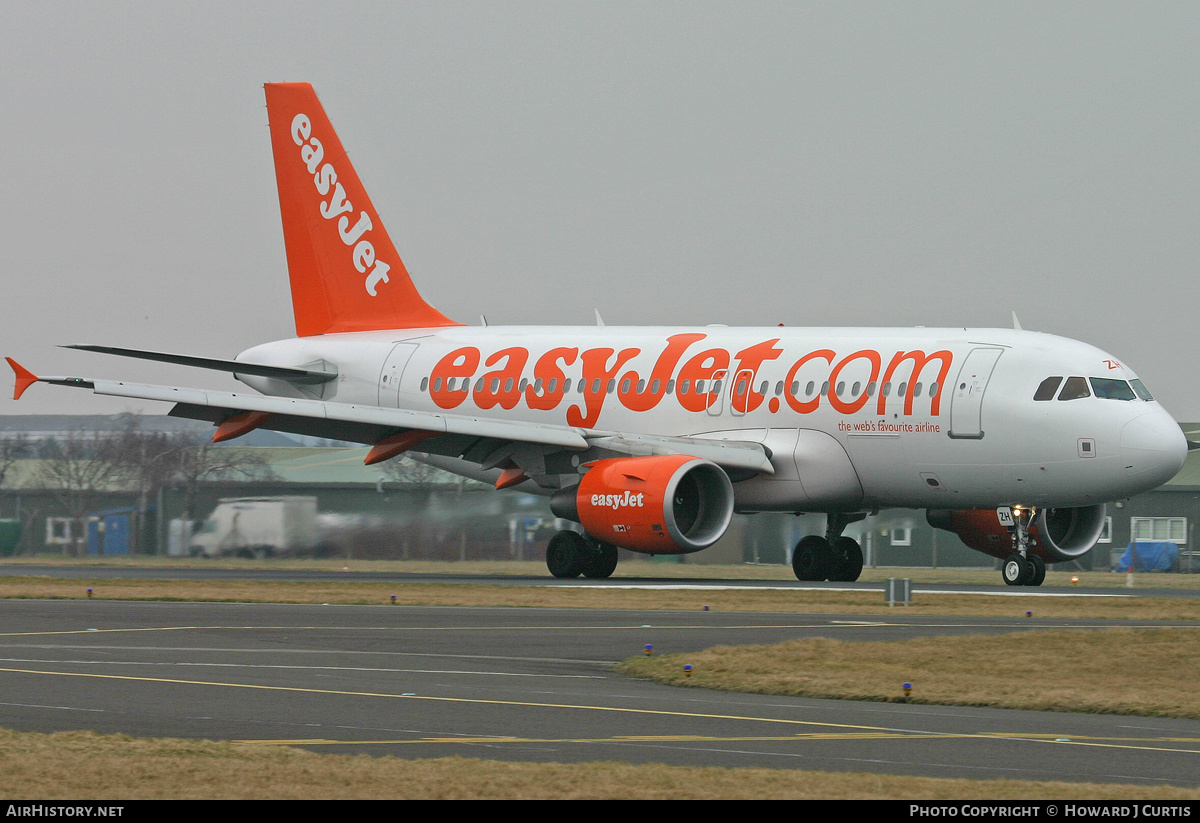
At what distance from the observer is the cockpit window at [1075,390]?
30.1 metres

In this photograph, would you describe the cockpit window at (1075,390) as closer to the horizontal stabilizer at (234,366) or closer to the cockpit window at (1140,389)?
the cockpit window at (1140,389)

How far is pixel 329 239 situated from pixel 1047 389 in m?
17.2

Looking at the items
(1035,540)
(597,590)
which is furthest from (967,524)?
(597,590)

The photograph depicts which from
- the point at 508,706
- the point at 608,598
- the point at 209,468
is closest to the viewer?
the point at 508,706

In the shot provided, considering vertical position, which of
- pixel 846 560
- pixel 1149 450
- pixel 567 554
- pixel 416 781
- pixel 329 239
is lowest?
pixel 416 781

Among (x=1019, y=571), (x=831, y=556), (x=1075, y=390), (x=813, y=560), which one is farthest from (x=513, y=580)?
(x=1075, y=390)

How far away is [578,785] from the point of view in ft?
31.8

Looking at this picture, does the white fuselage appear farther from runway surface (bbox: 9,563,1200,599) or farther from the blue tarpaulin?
Answer: the blue tarpaulin

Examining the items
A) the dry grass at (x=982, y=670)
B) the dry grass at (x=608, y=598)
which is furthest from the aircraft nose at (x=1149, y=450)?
the dry grass at (x=982, y=670)

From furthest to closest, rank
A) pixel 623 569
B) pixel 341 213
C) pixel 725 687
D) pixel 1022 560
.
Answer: pixel 341 213, pixel 623 569, pixel 1022 560, pixel 725 687

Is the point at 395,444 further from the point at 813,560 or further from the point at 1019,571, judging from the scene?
the point at 1019,571

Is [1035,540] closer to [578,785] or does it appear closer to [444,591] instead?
[444,591]

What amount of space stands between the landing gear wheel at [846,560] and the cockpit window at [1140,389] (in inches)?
248

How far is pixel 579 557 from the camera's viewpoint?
33969 mm
